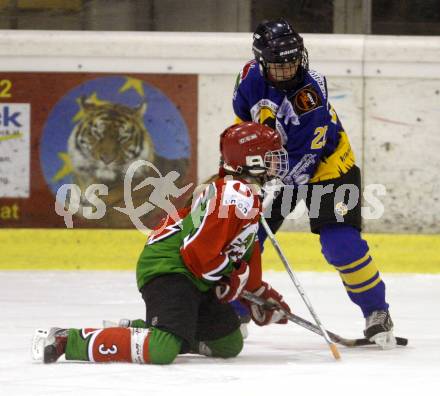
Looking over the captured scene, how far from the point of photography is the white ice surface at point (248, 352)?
327cm

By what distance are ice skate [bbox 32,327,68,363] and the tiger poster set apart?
8.39 ft

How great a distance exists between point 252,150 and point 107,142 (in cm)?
264

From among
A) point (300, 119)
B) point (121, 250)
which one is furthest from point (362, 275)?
point (121, 250)

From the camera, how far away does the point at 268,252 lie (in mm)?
6027

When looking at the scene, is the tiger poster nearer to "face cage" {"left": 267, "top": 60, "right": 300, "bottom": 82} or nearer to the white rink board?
the white rink board

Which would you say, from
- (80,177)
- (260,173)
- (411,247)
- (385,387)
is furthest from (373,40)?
(385,387)

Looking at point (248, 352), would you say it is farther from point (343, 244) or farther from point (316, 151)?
point (316, 151)

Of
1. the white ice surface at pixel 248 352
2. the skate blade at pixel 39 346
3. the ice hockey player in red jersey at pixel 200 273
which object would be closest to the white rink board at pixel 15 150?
the white ice surface at pixel 248 352


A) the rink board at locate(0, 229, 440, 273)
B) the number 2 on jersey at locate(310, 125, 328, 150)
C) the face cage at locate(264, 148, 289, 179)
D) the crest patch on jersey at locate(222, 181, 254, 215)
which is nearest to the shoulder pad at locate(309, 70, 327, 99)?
the number 2 on jersey at locate(310, 125, 328, 150)

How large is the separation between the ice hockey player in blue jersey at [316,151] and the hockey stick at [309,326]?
0.05m

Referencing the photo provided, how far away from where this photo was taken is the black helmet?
4.08 meters

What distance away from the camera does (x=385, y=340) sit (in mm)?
4102

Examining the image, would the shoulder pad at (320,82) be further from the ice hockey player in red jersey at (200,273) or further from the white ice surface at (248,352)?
the white ice surface at (248,352)

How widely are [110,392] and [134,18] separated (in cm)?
345
